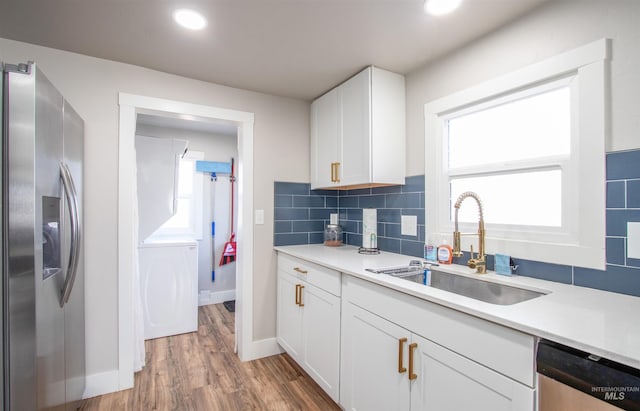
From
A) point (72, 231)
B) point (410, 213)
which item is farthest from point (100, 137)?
point (410, 213)

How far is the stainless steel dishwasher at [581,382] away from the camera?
27.3 inches

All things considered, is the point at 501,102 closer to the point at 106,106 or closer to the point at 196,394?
the point at 106,106

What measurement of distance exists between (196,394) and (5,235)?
152 cm

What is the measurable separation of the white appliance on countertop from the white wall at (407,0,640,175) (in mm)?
2433

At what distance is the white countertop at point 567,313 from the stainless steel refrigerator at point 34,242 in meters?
1.39

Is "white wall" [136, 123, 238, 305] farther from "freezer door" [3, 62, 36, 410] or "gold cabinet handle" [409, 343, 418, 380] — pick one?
"gold cabinet handle" [409, 343, 418, 380]

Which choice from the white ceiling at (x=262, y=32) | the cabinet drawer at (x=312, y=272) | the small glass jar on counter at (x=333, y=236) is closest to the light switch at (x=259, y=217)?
the cabinet drawer at (x=312, y=272)

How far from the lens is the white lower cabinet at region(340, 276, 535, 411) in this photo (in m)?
0.97

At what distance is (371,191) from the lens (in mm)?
2510

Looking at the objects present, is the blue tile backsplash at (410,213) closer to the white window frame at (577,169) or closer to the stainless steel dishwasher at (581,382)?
the white window frame at (577,169)

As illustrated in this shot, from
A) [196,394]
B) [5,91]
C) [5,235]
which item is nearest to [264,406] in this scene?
[196,394]

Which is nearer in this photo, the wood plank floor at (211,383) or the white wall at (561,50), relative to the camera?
the white wall at (561,50)

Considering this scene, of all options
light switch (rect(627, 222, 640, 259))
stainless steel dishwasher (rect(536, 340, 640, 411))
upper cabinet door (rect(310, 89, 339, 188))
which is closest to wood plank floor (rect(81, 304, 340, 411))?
stainless steel dishwasher (rect(536, 340, 640, 411))

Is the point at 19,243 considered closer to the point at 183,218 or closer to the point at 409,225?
the point at 409,225
